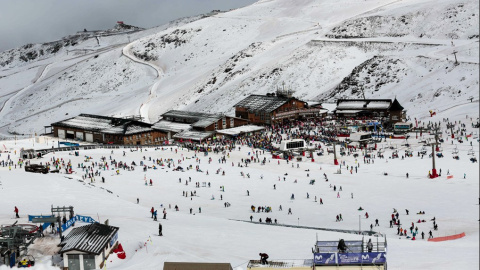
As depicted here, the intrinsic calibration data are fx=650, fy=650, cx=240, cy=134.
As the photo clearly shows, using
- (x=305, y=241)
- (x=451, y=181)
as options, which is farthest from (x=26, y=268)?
(x=451, y=181)

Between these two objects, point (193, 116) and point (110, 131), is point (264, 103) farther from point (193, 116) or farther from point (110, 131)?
point (110, 131)

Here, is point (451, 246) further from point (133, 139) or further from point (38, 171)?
point (133, 139)

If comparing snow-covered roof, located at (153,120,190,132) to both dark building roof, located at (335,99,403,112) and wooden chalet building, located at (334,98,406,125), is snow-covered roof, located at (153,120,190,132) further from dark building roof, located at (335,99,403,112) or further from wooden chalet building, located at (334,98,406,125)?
dark building roof, located at (335,99,403,112)

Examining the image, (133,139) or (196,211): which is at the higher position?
(133,139)

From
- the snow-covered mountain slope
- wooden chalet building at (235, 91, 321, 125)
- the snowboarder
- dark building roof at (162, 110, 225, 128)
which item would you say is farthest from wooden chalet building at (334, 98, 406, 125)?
the snowboarder

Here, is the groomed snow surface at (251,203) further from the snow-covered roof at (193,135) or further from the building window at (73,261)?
the snow-covered roof at (193,135)

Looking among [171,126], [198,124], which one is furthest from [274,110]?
[171,126]

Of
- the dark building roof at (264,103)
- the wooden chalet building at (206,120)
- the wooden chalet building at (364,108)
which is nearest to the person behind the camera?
the wooden chalet building at (206,120)

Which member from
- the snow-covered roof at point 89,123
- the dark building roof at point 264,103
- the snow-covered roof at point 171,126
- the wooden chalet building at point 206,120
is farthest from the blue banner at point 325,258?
the dark building roof at point 264,103
